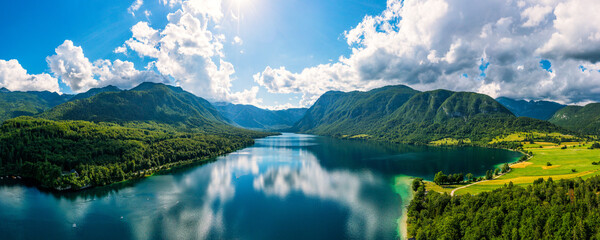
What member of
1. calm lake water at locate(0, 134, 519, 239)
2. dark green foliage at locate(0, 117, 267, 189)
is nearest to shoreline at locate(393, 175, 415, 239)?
calm lake water at locate(0, 134, 519, 239)

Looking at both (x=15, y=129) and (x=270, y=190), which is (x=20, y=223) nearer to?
(x=270, y=190)

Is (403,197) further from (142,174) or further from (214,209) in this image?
(142,174)

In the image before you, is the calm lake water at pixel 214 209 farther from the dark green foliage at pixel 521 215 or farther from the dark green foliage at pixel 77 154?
the dark green foliage at pixel 521 215

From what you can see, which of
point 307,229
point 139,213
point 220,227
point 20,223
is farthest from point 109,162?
point 307,229

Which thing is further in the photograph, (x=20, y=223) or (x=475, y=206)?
(x=20, y=223)

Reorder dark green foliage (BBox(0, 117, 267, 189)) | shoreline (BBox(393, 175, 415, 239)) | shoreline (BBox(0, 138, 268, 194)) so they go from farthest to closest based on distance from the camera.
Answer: dark green foliage (BBox(0, 117, 267, 189)) < shoreline (BBox(0, 138, 268, 194)) < shoreline (BBox(393, 175, 415, 239))

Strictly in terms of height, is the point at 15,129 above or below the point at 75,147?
above

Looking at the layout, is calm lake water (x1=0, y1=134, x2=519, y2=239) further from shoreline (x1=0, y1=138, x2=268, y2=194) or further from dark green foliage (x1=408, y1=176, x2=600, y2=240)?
dark green foliage (x1=408, y1=176, x2=600, y2=240)

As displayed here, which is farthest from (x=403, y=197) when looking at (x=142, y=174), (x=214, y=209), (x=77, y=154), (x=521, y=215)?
(x=77, y=154)
